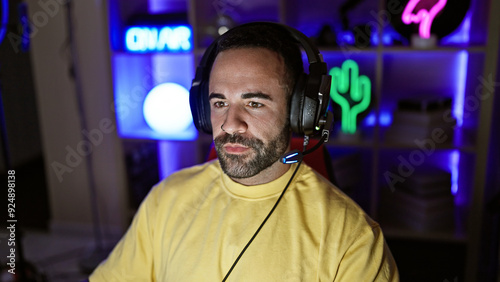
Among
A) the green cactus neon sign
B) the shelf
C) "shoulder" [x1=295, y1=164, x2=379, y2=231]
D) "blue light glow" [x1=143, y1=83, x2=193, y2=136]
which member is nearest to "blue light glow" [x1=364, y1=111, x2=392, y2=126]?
the green cactus neon sign

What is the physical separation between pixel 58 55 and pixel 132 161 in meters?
0.81

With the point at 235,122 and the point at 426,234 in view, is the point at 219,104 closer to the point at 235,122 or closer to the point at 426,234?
the point at 235,122

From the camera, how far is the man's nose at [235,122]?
3.59 feet

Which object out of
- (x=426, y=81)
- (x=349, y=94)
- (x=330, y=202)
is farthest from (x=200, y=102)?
(x=426, y=81)

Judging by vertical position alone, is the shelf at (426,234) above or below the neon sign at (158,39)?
below

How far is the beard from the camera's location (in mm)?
1113

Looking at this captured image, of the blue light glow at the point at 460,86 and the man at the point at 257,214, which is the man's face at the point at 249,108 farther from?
the blue light glow at the point at 460,86

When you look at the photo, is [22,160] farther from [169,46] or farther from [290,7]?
[290,7]

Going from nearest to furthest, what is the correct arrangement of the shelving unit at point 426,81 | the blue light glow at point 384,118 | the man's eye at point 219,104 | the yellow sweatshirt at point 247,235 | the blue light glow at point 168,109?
the yellow sweatshirt at point 247,235 → the man's eye at point 219,104 → the shelving unit at point 426,81 → the blue light glow at point 168,109 → the blue light glow at point 384,118

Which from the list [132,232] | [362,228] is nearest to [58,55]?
[132,232]

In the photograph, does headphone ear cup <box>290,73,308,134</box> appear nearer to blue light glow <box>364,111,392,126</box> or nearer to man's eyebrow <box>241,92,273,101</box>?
man's eyebrow <box>241,92,273,101</box>

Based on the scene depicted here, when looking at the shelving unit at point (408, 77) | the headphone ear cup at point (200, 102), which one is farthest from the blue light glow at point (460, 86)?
the headphone ear cup at point (200, 102)

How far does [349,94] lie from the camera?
2.17 m

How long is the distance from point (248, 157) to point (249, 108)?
122 millimetres
